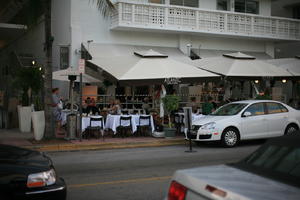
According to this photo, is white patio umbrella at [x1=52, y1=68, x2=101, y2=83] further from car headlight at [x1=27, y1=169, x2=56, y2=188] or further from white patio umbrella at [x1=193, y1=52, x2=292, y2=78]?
car headlight at [x1=27, y1=169, x2=56, y2=188]

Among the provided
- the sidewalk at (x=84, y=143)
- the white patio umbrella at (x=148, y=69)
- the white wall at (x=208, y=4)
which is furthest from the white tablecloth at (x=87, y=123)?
the white wall at (x=208, y=4)

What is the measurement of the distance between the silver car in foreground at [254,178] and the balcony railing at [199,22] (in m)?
18.8

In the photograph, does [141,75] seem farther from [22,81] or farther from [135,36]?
[135,36]

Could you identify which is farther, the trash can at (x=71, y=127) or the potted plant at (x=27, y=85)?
the potted plant at (x=27, y=85)

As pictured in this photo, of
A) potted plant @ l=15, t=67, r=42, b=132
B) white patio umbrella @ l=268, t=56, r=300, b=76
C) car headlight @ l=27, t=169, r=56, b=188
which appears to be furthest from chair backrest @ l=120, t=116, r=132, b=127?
car headlight @ l=27, t=169, r=56, b=188

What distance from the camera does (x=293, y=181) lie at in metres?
3.53

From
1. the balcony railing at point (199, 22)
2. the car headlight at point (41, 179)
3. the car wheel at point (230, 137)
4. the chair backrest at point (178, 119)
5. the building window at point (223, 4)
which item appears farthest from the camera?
the building window at point (223, 4)

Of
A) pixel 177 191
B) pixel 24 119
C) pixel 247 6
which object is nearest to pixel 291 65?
pixel 247 6

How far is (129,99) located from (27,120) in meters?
5.97

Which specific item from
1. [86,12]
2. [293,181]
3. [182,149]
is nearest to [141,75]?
[182,149]

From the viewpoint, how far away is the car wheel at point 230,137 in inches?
536

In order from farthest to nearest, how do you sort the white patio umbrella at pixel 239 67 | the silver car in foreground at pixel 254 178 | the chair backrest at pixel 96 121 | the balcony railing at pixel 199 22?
the balcony railing at pixel 199 22 → the white patio umbrella at pixel 239 67 → the chair backrest at pixel 96 121 → the silver car in foreground at pixel 254 178

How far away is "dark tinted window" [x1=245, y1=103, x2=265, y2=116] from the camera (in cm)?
1401

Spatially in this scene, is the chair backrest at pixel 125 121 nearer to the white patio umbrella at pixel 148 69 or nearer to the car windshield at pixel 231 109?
the white patio umbrella at pixel 148 69
